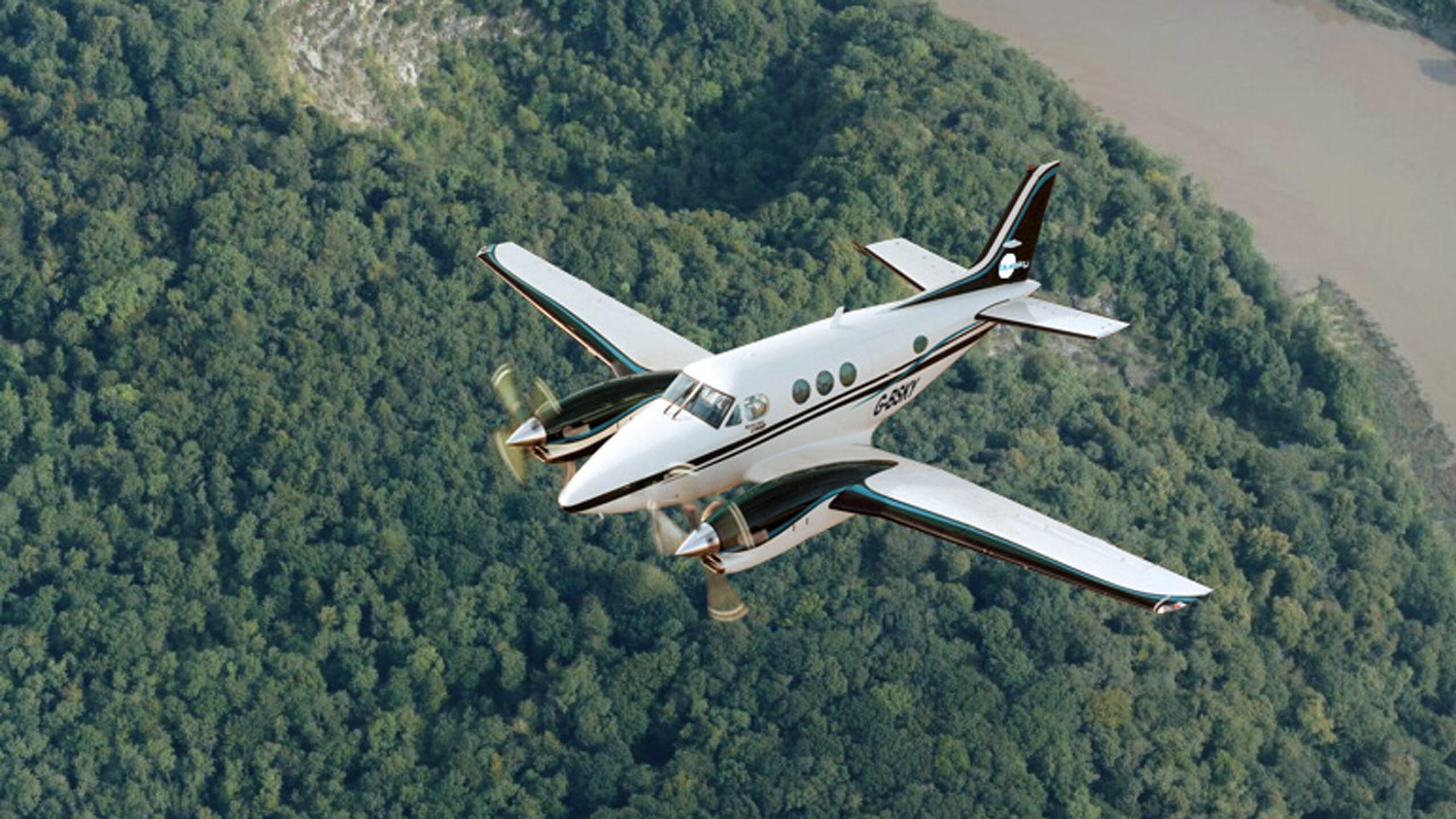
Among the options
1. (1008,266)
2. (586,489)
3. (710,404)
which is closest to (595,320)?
(710,404)

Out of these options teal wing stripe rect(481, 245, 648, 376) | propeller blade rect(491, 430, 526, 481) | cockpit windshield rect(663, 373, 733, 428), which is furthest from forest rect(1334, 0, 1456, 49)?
propeller blade rect(491, 430, 526, 481)

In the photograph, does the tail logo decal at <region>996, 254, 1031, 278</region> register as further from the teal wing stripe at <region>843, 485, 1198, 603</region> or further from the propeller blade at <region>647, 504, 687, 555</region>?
the propeller blade at <region>647, 504, 687, 555</region>

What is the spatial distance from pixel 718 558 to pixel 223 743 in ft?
176

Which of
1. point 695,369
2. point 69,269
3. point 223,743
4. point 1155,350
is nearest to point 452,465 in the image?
point 223,743

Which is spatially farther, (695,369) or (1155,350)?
(1155,350)

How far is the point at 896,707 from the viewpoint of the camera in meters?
105

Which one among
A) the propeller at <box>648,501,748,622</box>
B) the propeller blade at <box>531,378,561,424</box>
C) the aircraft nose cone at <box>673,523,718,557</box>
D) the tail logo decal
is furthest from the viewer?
the tail logo decal

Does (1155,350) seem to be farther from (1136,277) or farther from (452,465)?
(452,465)

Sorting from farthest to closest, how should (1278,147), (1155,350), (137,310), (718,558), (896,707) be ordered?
(1278,147), (1155,350), (137,310), (896,707), (718,558)

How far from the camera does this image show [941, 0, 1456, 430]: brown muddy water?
13225 cm

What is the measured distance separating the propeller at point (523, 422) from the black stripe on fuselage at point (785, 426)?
2.85m

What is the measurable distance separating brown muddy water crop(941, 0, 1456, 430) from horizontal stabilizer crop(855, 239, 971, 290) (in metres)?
64.7

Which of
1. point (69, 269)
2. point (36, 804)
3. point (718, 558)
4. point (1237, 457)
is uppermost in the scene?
point (718, 558)

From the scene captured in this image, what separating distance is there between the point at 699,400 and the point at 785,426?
9.36ft
